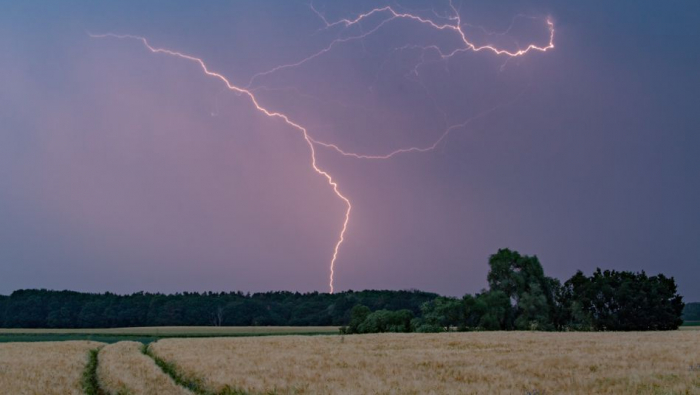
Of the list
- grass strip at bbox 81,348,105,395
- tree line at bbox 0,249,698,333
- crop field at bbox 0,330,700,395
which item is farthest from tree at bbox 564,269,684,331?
grass strip at bbox 81,348,105,395

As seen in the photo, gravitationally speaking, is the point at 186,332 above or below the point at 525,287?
below

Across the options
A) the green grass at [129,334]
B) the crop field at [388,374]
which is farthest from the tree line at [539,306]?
the crop field at [388,374]

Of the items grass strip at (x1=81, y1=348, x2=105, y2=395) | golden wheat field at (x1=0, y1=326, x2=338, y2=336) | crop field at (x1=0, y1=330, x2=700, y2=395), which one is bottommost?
grass strip at (x1=81, y1=348, x2=105, y2=395)

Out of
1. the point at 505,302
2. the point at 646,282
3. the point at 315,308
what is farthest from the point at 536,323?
the point at 315,308

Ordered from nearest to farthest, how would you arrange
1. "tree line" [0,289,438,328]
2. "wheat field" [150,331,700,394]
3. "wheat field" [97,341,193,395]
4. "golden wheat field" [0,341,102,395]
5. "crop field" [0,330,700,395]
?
"wheat field" [150,331,700,394], "crop field" [0,330,700,395], "golden wheat field" [0,341,102,395], "wheat field" [97,341,193,395], "tree line" [0,289,438,328]

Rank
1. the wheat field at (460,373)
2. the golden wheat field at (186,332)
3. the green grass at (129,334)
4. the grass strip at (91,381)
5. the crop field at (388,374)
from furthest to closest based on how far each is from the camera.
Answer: the golden wheat field at (186,332)
the green grass at (129,334)
the grass strip at (91,381)
the crop field at (388,374)
the wheat field at (460,373)

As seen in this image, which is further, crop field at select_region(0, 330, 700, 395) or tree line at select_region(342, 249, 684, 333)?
tree line at select_region(342, 249, 684, 333)

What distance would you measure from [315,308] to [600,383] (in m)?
107

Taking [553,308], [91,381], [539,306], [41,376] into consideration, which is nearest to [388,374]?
[91,381]

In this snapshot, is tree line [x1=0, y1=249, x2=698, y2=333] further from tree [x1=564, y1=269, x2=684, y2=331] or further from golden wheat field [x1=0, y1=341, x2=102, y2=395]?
golden wheat field [x1=0, y1=341, x2=102, y2=395]

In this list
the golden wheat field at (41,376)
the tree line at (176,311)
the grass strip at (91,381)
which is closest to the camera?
the golden wheat field at (41,376)

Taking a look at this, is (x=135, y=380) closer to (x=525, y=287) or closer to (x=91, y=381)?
(x=91, y=381)

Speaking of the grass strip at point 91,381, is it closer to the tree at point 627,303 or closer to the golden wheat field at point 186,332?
the golden wheat field at point 186,332

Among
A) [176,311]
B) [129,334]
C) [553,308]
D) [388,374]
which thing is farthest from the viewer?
[176,311]
